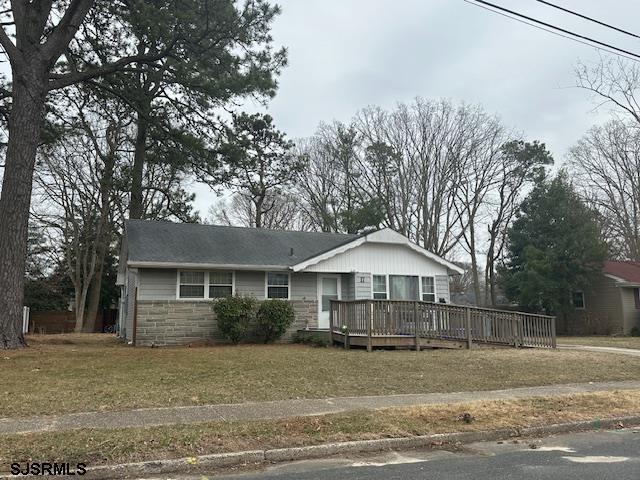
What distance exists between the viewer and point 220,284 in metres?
17.5

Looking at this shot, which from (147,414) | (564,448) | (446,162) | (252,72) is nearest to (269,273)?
(252,72)

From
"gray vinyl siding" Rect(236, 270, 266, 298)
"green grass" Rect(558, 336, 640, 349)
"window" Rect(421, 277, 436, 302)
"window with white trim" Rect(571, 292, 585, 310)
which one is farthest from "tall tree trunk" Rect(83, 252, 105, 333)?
"window with white trim" Rect(571, 292, 585, 310)

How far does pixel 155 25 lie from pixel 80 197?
20396 mm

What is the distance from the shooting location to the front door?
748 inches

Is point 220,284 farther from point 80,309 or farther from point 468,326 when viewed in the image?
point 80,309

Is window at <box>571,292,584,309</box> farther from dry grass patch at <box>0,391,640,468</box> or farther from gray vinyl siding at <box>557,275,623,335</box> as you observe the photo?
dry grass patch at <box>0,391,640,468</box>

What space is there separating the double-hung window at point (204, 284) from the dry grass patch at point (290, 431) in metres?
10.6

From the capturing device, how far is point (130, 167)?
27.3 m

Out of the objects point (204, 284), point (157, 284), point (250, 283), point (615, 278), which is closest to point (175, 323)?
point (157, 284)

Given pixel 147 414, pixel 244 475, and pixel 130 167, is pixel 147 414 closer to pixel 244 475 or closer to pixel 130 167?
pixel 244 475

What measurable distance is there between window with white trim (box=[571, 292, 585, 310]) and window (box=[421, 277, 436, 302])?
1440cm

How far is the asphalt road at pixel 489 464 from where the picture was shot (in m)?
5.18

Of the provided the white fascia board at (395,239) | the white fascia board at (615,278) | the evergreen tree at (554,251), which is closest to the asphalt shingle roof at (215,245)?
the white fascia board at (395,239)

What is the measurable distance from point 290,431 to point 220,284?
37.8ft
